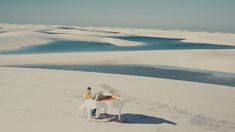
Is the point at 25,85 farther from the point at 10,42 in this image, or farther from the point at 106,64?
the point at 10,42

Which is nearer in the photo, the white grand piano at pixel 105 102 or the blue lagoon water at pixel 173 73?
the white grand piano at pixel 105 102

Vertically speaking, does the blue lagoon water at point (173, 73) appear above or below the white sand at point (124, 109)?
above

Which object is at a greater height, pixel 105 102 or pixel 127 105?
pixel 105 102

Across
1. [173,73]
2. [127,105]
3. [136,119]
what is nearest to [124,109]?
[127,105]

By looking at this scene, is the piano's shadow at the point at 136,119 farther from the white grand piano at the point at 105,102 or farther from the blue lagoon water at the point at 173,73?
the blue lagoon water at the point at 173,73

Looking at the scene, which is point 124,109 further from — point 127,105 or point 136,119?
point 136,119

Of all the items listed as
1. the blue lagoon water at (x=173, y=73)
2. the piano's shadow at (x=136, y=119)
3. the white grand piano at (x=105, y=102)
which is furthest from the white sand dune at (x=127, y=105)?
the blue lagoon water at (x=173, y=73)

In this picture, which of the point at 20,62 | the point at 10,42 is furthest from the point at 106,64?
the point at 10,42

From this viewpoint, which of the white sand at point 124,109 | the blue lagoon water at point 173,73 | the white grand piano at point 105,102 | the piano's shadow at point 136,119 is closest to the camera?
the white sand at point 124,109

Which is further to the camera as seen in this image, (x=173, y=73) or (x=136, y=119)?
(x=173, y=73)

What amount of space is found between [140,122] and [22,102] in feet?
18.9

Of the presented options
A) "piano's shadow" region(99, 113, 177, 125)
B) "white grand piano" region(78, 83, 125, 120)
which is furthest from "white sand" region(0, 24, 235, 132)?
"white grand piano" region(78, 83, 125, 120)

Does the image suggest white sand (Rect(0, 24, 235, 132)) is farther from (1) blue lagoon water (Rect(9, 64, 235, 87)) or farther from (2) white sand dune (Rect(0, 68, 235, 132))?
(1) blue lagoon water (Rect(9, 64, 235, 87))

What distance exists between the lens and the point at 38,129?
12.5 m
